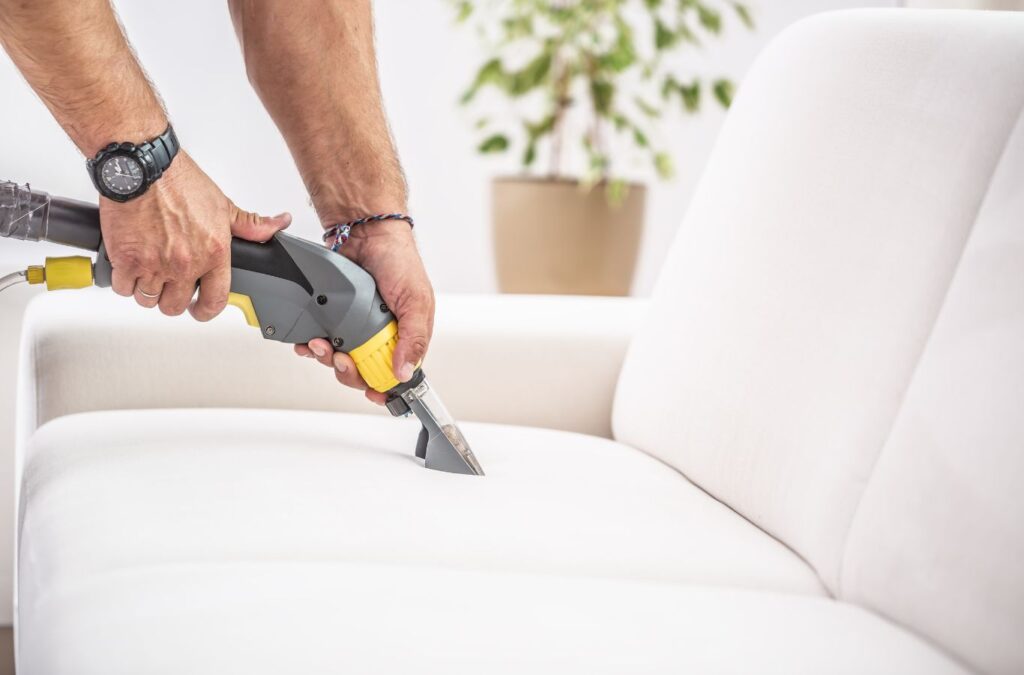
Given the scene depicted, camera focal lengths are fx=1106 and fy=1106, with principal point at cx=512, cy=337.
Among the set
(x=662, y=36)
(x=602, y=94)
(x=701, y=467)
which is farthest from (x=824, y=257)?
(x=662, y=36)

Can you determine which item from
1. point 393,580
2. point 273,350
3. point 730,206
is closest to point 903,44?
point 730,206

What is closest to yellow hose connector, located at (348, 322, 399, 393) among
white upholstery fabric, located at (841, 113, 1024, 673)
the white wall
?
white upholstery fabric, located at (841, 113, 1024, 673)

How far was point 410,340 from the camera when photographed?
1.09 m

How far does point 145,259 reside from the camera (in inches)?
39.3

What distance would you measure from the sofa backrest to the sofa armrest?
0.19 metres

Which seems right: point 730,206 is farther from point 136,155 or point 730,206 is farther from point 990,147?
point 136,155

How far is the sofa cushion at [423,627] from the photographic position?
60 centimetres

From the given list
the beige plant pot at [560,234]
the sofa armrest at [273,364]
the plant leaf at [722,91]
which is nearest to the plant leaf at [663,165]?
the beige plant pot at [560,234]

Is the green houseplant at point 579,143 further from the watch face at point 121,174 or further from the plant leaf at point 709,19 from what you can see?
the watch face at point 121,174

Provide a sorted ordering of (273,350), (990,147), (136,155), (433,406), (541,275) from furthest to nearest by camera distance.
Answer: (541,275)
(273,350)
(433,406)
(136,155)
(990,147)

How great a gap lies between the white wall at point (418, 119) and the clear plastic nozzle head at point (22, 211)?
2015 mm

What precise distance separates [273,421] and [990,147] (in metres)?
0.76

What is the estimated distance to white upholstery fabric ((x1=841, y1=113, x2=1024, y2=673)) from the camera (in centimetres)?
69

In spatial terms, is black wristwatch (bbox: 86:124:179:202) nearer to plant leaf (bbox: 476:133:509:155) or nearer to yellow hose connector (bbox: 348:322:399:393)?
yellow hose connector (bbox: 348:322:399:393)
